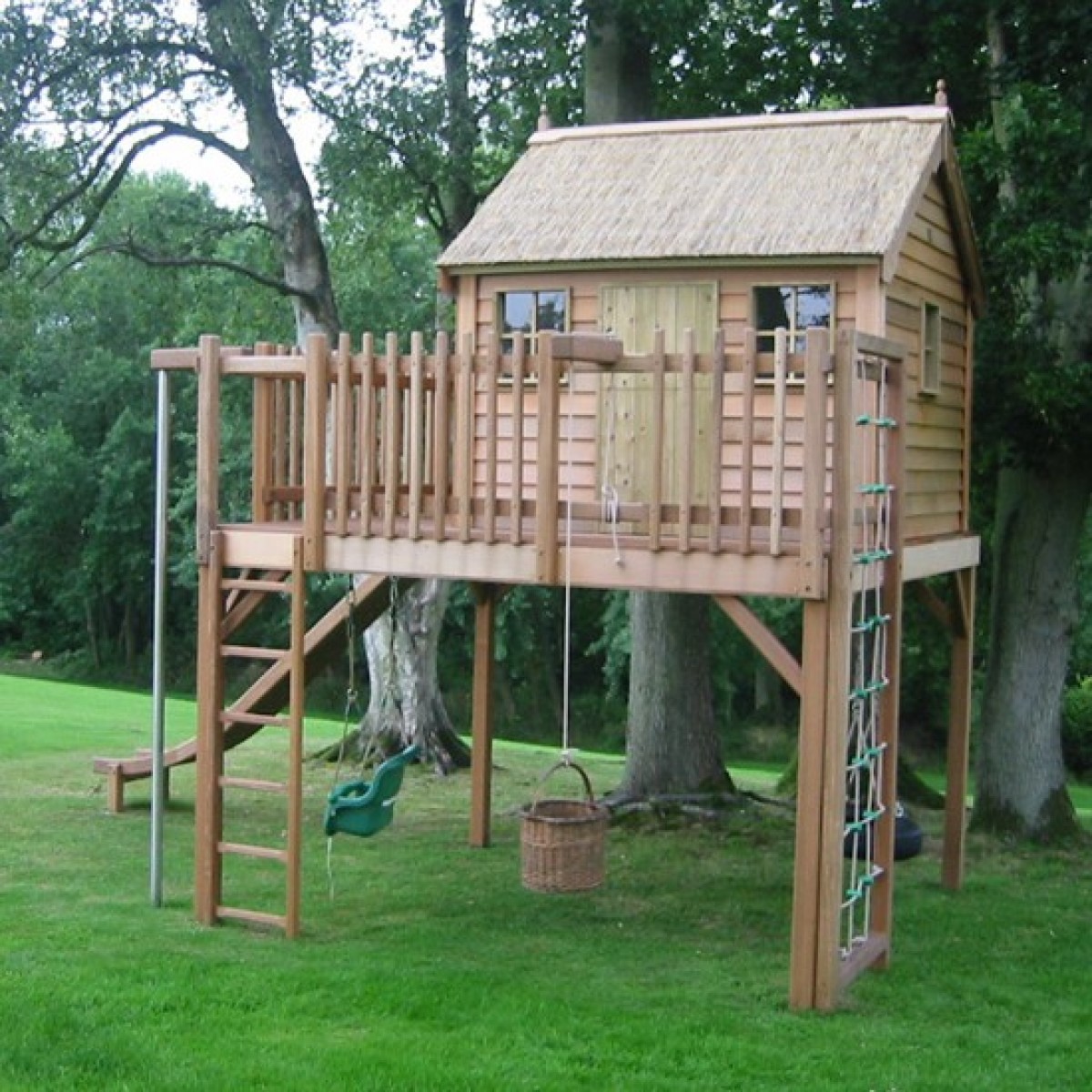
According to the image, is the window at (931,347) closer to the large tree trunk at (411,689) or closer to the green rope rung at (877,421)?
the green rope rung at (877,421)

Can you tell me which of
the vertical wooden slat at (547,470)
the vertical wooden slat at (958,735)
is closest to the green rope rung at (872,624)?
the vertical wooden slat at (547,470)

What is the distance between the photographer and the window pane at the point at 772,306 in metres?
10.8

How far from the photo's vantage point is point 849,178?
36.1ft

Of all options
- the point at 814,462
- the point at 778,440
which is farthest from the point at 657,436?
the point at 814,462

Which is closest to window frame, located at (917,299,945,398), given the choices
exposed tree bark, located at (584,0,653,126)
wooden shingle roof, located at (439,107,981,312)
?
wooden shingle roof, located at (439,107,981,312)

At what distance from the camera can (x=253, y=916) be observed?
9.88 metres

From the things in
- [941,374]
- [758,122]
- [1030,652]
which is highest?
[758,122]

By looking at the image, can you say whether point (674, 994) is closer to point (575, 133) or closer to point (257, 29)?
point (575, 133)

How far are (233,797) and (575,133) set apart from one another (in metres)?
7.05

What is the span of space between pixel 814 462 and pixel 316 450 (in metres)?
2.97

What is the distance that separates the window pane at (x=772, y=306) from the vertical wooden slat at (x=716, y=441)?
92.3 inches

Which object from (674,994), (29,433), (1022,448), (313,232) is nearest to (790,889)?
(674,994)

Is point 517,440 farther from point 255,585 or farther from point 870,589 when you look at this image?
point 870,589

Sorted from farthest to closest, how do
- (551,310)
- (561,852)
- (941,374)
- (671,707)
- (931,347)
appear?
(671,707)
(941,374)
(931,347)
(551,310)
(561,852)
